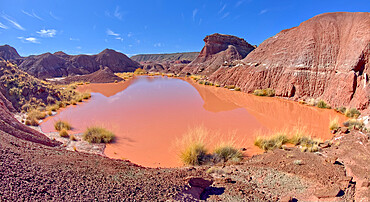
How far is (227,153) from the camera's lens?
21.1 ft

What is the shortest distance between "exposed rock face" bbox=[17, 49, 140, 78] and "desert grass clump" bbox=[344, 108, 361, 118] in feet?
182

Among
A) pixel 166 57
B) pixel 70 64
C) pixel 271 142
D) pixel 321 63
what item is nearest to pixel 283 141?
pixel 271 142

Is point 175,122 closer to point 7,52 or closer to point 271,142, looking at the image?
point 271,142

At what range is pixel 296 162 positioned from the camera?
5.29 meters

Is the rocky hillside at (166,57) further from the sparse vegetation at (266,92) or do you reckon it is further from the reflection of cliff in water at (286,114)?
the reflection of cliff in water at (286,114)

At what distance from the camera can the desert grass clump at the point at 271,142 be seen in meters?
7.06

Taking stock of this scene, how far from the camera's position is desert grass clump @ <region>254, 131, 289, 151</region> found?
7057 mm

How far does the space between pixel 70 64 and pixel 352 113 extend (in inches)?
2545

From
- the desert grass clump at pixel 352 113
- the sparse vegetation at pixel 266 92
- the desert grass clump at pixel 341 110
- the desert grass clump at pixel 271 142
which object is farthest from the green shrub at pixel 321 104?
the desert grass clump at pixel 271 142

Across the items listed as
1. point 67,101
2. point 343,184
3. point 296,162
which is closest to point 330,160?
point 296,162

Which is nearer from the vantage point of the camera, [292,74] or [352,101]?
[352,101]

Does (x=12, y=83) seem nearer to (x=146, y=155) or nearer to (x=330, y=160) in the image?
(x=146, y=155)

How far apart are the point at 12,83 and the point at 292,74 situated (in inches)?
941

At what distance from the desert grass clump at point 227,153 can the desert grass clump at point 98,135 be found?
4.72 meters
